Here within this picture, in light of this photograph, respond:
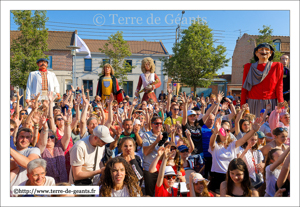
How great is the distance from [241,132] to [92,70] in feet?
92.1

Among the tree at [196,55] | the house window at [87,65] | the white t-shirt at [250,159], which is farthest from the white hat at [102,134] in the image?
the house window at [87,65]

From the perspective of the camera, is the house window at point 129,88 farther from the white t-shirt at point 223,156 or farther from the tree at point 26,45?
the white t-shirt at point 223,156

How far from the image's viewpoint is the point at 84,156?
3551mm

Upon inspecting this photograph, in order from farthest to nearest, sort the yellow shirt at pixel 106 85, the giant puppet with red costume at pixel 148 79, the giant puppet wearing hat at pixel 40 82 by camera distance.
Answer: the giant puppet with red costume at pixel 148 79, the yellow shirt at pixel 106 85, the giant puppet wearing hat at pixel 40 82

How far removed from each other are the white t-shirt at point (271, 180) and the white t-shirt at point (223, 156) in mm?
765

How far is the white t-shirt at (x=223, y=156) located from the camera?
14.2 feet

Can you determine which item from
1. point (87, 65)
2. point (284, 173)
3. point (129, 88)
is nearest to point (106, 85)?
point (284, 173)

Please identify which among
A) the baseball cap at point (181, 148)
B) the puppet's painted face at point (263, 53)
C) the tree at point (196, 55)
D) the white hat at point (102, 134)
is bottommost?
the baseball cap at point (181, 148)

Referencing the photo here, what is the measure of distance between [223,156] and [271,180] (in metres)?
0.92

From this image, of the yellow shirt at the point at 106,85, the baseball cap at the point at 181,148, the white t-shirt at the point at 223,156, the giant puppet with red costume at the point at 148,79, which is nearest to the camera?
the white t-shirt at the point at 223,156

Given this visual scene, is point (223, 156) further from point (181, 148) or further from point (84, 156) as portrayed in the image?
point (84, 156)

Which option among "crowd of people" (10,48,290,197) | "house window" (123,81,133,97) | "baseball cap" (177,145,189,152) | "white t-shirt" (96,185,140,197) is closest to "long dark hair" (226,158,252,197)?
"crowd of people" (10,48,290,197)
